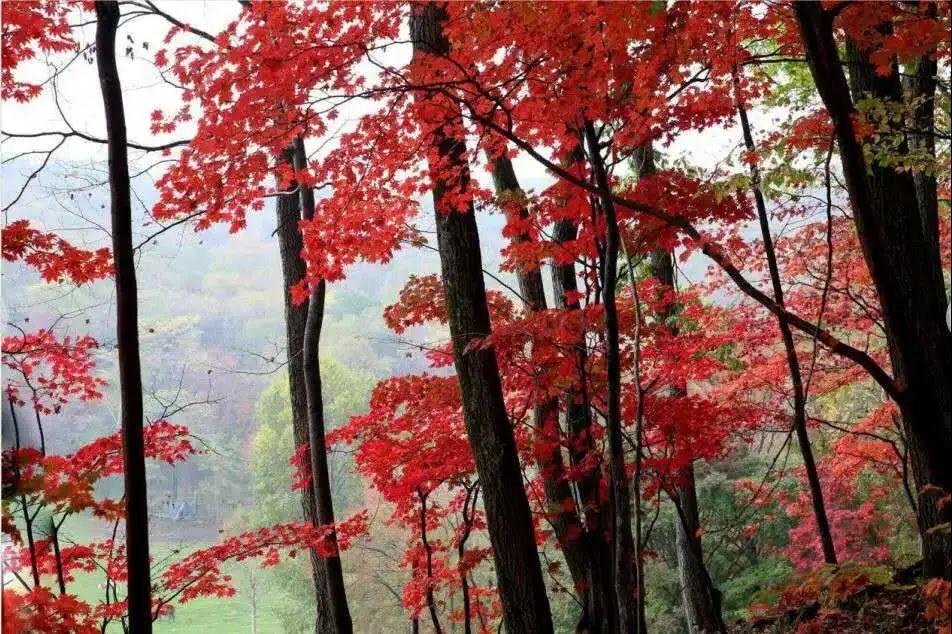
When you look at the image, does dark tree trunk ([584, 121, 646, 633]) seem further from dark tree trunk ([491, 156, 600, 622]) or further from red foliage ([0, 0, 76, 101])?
red foliage ([0, 0, 76, 101])

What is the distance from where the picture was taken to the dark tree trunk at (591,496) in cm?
473

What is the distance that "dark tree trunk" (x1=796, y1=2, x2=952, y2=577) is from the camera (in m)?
2.41

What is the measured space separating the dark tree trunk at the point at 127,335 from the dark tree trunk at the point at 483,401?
1481mm

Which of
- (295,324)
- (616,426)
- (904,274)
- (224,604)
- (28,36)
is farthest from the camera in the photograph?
(224,604)

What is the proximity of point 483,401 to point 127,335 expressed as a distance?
176cm

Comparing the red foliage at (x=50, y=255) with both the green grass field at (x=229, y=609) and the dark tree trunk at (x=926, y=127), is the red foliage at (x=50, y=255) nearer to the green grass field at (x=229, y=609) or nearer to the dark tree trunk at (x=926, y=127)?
the dark tree trunk at (x=926, y=127)

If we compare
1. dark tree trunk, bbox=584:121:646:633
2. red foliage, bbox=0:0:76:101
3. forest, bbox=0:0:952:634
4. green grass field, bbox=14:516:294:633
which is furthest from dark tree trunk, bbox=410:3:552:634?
green grass field, bbox=14:516:294:633

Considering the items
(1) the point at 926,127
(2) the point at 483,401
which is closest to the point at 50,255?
(2) the point at 483,401

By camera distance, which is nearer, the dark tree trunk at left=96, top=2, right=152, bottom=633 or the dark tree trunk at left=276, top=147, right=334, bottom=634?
the dark tree trunk at left=96, top=2, right=152, bottom=633

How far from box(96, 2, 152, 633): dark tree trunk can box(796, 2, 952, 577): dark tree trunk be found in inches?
115

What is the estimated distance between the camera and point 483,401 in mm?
4098

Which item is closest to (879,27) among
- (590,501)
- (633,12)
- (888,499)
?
(633,12)

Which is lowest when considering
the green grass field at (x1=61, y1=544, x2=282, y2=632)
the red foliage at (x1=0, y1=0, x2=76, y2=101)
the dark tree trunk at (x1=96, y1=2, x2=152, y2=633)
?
the green grass field at (x1=61, y1=544, x2=282, y2=632)

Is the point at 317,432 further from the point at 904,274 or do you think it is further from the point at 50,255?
the point at 904,274
